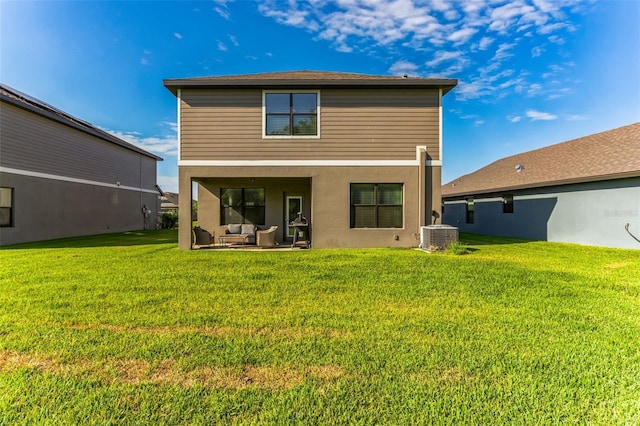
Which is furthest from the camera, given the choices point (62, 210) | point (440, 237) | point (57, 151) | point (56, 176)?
point (62, 210)

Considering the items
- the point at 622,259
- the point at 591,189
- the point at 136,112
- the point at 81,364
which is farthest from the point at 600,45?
the point at 136,112

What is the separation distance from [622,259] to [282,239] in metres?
11.6

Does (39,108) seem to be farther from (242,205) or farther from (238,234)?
(238,234)

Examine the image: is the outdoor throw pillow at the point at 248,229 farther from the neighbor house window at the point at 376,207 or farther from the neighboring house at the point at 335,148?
the neighbor house window at the point at 376,207

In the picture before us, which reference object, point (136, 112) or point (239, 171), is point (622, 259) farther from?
point (136, 112)

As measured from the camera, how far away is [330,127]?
1093 centimetres

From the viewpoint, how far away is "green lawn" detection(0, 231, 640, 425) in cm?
237

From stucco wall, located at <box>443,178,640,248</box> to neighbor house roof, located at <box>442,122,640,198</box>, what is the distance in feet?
1.47

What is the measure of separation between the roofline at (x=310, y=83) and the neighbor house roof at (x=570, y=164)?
7257mm

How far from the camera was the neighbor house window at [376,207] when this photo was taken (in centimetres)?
1096

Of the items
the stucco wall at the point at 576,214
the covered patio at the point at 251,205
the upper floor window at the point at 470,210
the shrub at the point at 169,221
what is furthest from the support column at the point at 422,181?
the shrub at the point at 169,221

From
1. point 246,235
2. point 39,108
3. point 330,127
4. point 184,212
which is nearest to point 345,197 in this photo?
point 330,127

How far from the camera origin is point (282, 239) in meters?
13.7

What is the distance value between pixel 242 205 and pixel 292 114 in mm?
4711
